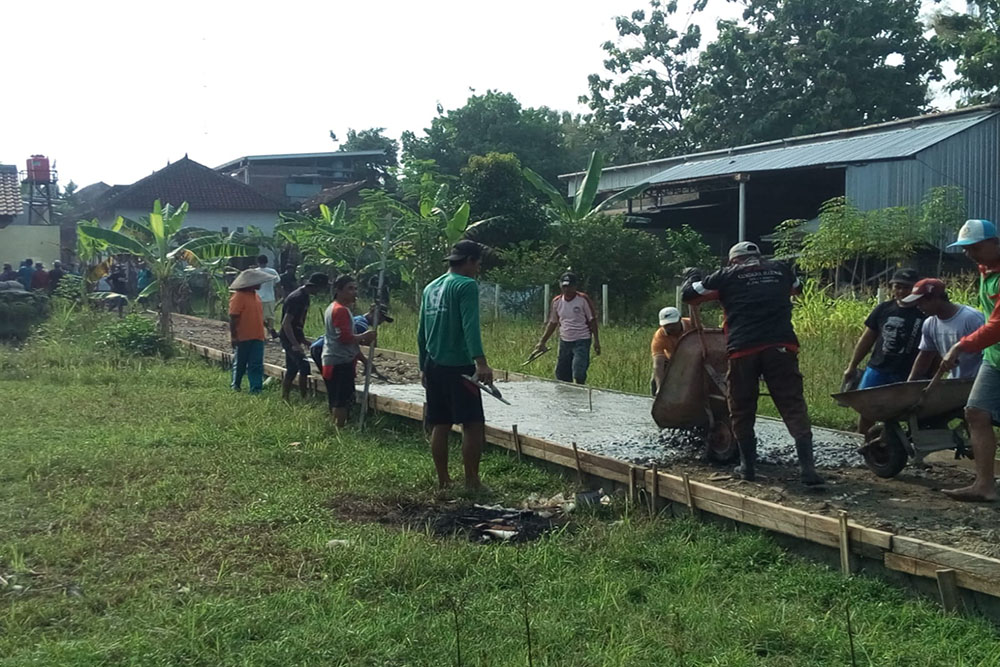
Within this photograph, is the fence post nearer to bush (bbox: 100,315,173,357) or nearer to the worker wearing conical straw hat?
bush (bbox: 100,315,173,357)

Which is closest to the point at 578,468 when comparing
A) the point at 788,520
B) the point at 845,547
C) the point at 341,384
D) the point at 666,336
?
the point at 666,336

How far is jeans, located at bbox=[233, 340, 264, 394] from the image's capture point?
39.7 ft

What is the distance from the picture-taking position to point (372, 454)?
328 inches

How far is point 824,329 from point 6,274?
2084cm

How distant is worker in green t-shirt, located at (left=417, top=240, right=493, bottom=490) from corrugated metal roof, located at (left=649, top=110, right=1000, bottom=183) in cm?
1562

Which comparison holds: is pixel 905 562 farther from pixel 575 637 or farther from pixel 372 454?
pixel 372 454

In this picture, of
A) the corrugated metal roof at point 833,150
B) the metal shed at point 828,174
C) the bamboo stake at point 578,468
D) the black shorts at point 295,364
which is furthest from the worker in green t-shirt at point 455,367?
the corrugated metal roof at point 833,150

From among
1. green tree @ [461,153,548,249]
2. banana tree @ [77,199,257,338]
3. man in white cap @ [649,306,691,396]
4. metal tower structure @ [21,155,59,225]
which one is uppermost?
metal tower structure @ [21,155,59,225]

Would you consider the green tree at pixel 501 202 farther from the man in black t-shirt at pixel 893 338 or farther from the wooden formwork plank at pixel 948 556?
the wooden formwork plank at pixel 948 556

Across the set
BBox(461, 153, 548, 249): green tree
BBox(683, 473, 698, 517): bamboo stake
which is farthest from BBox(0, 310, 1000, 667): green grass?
BBox(461, 153, 548, 249): green tree

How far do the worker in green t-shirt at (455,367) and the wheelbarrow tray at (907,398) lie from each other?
7.68ft

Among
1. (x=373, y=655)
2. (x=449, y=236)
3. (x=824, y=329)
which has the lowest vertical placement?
(x=373, y=655)

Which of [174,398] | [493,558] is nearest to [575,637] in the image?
[493,558]

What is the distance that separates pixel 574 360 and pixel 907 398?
17.8ft
